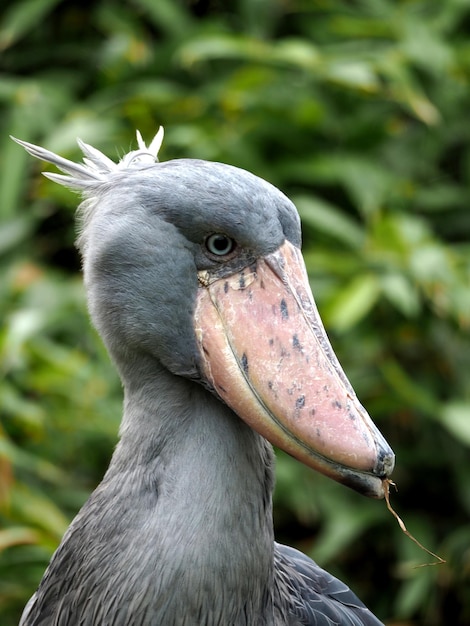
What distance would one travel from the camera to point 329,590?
1963 millimetres

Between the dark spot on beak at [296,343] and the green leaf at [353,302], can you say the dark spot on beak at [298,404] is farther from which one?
the green leaf at [353,302]

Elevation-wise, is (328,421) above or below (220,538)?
above

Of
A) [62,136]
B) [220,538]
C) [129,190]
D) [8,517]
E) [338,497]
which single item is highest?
[62,136]

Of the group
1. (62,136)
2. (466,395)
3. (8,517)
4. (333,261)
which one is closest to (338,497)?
(466,395)

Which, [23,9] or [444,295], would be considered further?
[23,9]

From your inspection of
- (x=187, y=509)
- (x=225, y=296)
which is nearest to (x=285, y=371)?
(x=225, y=296)

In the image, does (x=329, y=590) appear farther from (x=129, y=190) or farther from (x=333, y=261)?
(x=333, y=261)

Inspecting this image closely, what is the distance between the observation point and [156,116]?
13.2 ft

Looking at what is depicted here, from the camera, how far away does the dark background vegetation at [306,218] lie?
3402mm

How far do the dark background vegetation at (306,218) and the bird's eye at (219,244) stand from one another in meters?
1.72

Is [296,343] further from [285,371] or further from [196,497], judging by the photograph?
[196,497]

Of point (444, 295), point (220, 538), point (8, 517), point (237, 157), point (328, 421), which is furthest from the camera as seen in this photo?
point (237, 157)

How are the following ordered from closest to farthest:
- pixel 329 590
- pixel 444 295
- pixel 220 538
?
pixel 220 538 < pixel 329 590 < pixel 444 295

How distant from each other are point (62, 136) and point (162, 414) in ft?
7.64
